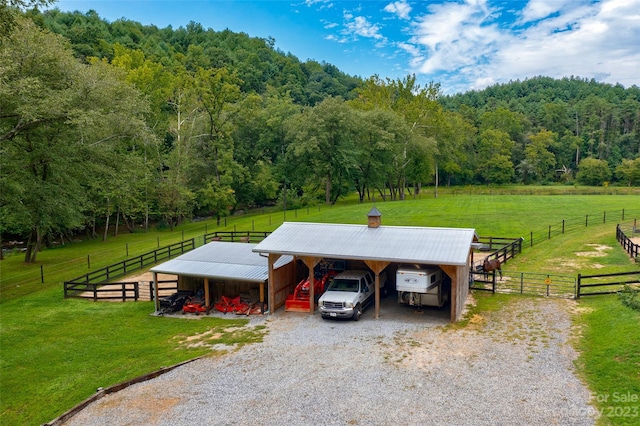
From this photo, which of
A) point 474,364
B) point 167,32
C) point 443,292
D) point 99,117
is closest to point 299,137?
point 99,117

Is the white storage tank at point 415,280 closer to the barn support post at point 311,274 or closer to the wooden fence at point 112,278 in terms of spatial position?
the barn support post at point 311,274

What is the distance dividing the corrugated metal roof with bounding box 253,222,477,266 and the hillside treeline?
11.6 metres

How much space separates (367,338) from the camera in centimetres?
1433

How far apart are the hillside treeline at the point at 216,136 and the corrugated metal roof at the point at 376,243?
455 inches

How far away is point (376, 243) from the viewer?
17344mm

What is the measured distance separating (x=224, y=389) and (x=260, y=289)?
6.69 meters

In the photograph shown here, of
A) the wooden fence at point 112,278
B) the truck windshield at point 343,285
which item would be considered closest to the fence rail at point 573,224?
the truck windshield at point 343,285

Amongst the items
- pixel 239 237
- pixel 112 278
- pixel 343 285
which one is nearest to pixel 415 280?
pixel 343 285

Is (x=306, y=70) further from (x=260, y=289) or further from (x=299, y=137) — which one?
(x=260, y=289)

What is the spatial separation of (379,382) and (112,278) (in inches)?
712

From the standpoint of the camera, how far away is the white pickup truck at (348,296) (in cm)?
1595

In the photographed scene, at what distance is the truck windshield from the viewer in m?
17.0

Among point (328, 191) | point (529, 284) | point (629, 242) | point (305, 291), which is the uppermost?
point (328, 191)

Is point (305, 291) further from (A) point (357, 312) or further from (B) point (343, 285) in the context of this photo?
(A) point (357, 312)
